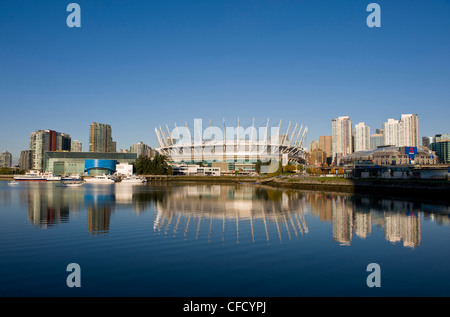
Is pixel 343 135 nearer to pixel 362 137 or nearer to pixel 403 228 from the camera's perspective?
pixel 362 137

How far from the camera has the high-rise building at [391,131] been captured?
15038 centimetres

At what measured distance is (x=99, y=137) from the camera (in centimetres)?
15838

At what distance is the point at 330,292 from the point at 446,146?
142m

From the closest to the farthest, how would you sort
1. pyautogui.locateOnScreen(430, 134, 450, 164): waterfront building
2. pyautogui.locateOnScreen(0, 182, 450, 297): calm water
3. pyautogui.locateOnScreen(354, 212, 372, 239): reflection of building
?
pyautogui.locateOnScreen(0, 182, 450, 297): calm water
pyautogui.locateOnScreen(354, 212, 372, 239): reflection of building
pyautogui.locateOnScreen(430, 134, 450, 164): waterfront building

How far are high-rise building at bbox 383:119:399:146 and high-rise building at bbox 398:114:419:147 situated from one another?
92.6 inches

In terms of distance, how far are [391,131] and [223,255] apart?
161m

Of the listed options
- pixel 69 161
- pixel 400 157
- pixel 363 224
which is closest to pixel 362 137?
pixel 400 157

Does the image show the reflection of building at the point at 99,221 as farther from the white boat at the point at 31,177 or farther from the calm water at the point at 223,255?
the white boat at the point at 31,177

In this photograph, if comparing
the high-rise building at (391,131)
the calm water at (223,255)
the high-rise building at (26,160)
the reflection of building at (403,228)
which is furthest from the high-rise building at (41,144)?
the high-rise building at (391,131)

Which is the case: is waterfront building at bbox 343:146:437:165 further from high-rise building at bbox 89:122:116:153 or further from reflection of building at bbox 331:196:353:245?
high-rise building at bbox 89:122:116:153

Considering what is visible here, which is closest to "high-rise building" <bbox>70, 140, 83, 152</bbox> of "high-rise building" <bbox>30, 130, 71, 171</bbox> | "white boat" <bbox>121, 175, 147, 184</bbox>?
"high-rise building" <bbox>30, 130, 71, 171</bbox>

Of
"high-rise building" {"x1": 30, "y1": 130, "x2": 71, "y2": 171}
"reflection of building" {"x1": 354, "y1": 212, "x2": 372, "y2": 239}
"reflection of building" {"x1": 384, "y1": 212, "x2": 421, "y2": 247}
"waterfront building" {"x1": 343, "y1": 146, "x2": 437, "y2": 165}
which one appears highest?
"high-rise building" {"x1": 30, "y1": 130, "x2": 71, "y2": 171}

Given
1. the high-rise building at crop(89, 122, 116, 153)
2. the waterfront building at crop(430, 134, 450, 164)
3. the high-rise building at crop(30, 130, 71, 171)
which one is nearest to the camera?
the waterfront building at crop(430, 134, 450, 164)

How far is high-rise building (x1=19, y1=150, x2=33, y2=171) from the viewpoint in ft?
485
